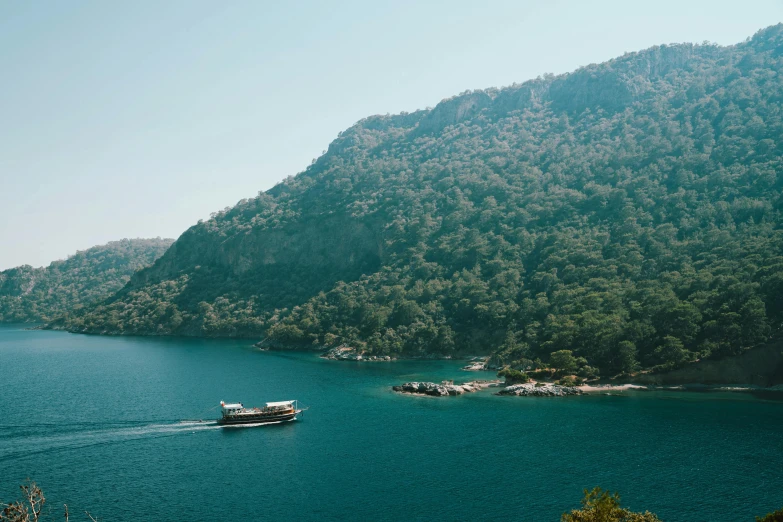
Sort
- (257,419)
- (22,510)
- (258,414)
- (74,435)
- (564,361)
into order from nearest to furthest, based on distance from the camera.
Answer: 1. (22,510)
2. (74,435)
3. (257,419)
4. (258,414)
5. (564,361)

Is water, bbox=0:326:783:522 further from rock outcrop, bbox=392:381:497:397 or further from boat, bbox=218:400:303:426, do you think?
rock outcrop, bbox=392:381:497:397

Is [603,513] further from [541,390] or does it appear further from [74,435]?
[74,435]

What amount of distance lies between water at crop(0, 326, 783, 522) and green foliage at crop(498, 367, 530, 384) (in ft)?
31.4

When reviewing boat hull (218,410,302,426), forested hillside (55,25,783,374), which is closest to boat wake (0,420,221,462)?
boat hull (218,410,302,426)

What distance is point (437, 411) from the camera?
81500mm

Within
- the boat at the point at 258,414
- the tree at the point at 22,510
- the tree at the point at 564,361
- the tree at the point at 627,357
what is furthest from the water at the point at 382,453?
the tree at the point at 22,510

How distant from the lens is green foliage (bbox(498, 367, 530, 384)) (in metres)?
97.5

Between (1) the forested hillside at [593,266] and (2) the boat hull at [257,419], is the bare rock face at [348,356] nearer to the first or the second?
(1) the forested hillside at [593,266]

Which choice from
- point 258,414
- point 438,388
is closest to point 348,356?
point 438,388

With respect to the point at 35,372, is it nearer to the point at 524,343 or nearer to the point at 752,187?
the point at 524,343

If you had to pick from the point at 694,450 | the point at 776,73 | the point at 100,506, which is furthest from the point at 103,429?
the point at 776,73

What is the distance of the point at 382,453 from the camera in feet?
209

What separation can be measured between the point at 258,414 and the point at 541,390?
144 feet

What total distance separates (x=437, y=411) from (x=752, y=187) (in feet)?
360
